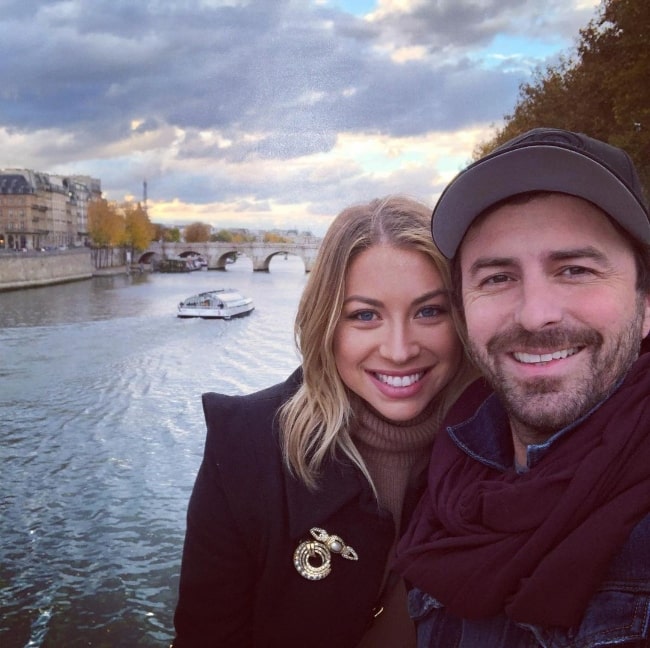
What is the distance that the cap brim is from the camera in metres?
1.14

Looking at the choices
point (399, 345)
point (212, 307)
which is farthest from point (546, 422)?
point (212, 307)

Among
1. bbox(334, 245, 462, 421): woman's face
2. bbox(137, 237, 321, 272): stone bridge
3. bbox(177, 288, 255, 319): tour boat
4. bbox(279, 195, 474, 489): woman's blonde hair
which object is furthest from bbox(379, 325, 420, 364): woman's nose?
bbox(137, 237, 321, 272): stone bridge

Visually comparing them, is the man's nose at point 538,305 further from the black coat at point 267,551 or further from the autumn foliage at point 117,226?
the autumn foliage at point 117,226

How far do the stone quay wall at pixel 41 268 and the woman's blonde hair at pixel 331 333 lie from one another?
31.9m

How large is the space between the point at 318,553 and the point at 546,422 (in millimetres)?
605

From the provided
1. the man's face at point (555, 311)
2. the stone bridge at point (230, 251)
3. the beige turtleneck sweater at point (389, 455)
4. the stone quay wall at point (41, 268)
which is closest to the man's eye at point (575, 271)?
the man's face at point (555, 311)

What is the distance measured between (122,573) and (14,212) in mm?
60678

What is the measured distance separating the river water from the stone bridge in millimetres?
28439

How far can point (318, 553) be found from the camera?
5.03ft

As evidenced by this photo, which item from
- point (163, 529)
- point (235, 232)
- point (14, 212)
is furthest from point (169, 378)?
point (235, 232)

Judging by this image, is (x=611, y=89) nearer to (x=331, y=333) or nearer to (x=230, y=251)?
(x=331, y=333)

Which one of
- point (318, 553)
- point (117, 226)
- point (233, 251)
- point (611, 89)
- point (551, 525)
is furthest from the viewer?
point (233, 251)

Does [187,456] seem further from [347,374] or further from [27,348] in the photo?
[27,348]

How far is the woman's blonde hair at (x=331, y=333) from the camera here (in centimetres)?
164
